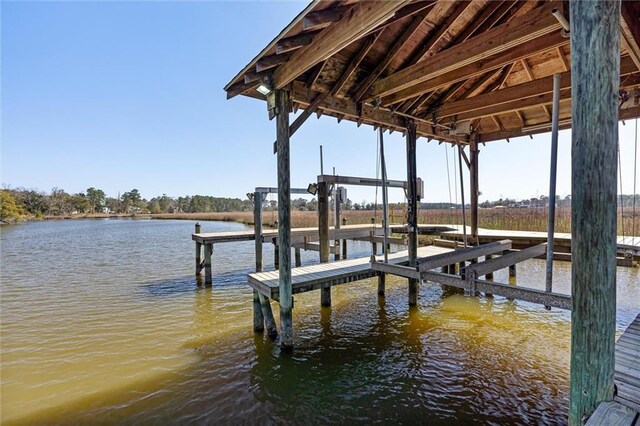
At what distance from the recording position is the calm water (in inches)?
132

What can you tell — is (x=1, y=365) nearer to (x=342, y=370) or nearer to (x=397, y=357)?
(x=342, y=370)

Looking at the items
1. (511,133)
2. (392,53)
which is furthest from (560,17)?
(511,133)

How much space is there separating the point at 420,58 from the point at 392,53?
1.53ft

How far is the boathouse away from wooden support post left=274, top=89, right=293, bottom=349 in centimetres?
2

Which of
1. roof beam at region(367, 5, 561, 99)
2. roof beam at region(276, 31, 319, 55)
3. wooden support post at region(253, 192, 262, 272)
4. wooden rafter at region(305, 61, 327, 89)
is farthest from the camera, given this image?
wooden support post at region(253, 192, 262, 272)

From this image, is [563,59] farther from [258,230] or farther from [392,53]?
[258,230]

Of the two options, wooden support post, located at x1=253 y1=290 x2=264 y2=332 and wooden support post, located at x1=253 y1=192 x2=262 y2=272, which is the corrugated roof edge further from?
wooden support post, located at x1=253 y1=192 x2=262 y2=272

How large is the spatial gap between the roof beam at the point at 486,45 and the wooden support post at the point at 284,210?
1.76 metres

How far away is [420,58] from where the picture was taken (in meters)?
4.32

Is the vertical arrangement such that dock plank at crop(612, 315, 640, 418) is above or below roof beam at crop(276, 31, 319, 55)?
below

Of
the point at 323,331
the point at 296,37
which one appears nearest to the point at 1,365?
the point at 323,331

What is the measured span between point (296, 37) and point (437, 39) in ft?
6.37

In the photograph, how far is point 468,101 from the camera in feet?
18.3

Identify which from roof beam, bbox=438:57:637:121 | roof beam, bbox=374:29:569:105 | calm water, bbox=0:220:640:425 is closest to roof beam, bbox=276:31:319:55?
roof beam, bbox=374:29:569:105
